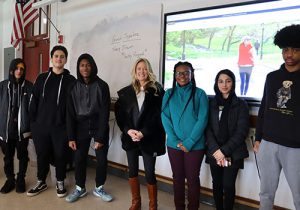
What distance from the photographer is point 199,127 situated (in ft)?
7.29

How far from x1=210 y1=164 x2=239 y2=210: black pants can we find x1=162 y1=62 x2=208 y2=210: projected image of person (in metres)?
0.15

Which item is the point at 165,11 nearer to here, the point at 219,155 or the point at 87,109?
the point at 87,109

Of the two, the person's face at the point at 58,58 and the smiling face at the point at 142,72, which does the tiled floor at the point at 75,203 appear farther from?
the person's face at the point at 58,58

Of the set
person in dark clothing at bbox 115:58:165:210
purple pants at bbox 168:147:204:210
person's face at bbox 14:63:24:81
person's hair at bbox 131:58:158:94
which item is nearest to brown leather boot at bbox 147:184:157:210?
person in dark clothing at bbox 115:58:165:210

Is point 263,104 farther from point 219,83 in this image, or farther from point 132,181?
point 132,181

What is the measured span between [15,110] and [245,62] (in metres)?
2.26

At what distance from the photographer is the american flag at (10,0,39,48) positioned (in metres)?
4.55

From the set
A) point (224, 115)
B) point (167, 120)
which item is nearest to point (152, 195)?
point (167, 120)

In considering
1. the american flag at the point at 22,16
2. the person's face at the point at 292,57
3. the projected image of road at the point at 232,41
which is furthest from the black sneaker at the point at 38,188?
the american flag at the point at 22,16

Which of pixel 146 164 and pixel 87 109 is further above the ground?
pixel 87 109

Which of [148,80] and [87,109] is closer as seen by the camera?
[148,80]

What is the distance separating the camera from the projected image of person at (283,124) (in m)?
1.80

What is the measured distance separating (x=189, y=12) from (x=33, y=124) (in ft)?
6.22

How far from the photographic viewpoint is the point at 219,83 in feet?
7.38
